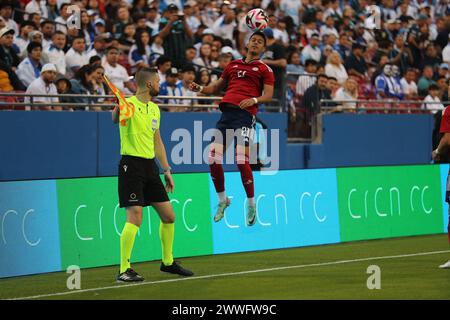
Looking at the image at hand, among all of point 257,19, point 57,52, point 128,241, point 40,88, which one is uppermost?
point 57,52

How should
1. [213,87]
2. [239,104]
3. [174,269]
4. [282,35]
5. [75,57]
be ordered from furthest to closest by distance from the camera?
[282,35], [75,57], [213,87], [239,104], [174,269]

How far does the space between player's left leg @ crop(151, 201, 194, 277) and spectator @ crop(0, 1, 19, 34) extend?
27.2 ft

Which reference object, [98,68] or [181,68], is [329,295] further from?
[181,68]

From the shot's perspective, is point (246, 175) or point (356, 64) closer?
point (246, 175)

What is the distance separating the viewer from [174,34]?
21859 mm

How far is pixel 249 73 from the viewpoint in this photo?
46.2 feet

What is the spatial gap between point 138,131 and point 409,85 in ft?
51.9

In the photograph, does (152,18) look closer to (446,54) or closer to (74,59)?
(74,59)

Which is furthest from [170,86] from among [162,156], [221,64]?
[162,156]

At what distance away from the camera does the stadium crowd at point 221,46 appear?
19.1m

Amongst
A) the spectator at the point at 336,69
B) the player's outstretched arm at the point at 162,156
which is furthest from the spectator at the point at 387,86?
the player's outstretched arm at the point at 162,156

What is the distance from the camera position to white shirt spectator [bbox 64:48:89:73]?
63.9ft

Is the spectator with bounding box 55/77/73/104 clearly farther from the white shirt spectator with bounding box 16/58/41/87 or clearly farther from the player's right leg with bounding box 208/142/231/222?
the player's right leg with bounding box 208/142/231/222

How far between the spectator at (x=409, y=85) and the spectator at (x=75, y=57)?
409 inches
